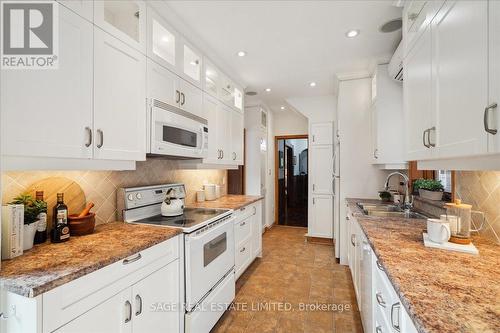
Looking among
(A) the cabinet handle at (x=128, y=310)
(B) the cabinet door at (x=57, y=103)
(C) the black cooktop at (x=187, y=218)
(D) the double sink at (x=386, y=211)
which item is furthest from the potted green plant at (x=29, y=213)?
(D) the double sink at (x=386, y=211)

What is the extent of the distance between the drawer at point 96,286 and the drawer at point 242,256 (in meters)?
1.28

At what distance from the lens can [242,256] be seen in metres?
2.78

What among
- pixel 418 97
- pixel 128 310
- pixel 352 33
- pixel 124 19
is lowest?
pixel 128 310

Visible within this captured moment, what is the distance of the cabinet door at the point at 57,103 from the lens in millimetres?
1003

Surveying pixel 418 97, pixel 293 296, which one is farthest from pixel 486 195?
pixel 293 296

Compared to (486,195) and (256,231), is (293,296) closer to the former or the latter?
(256,231)

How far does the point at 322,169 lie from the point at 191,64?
282 centimetres

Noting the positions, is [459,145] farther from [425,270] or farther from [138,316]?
[138,316]

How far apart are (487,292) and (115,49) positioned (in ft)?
7.07

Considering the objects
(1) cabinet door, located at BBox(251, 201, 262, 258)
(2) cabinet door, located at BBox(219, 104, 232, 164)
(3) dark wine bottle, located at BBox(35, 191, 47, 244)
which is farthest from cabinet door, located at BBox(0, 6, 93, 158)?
(1) cabinet door, located at BBox(251, 201, 262, 258)

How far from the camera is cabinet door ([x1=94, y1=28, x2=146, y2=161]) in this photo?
4.57 feet

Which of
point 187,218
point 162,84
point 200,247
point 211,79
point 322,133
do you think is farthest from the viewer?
point 322,133

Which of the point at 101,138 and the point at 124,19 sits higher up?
the point at 124,19

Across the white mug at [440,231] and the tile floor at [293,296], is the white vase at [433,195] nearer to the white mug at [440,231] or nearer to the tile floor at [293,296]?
the white mug at [440,231]
